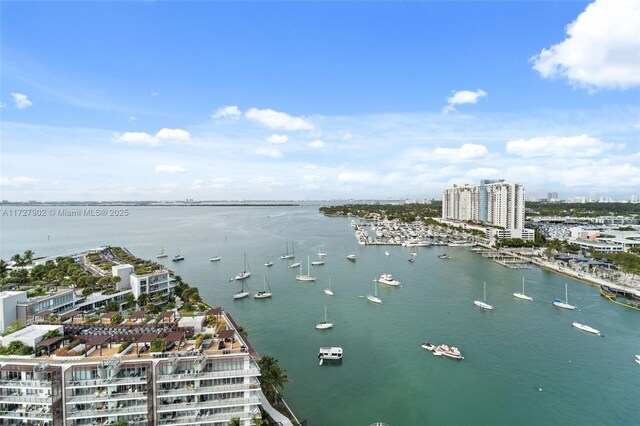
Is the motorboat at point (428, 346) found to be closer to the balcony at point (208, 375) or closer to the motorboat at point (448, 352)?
the motorboat at point (448, 352)

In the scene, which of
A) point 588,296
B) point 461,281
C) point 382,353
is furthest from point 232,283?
point 588,296

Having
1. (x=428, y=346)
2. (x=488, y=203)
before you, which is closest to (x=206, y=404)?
(x=428, y=346)

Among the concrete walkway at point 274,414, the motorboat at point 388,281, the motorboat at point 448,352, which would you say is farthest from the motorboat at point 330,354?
the motorboat at point 388,281

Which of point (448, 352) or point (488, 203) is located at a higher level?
point (488, 203)

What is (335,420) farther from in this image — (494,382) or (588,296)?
(588,296)

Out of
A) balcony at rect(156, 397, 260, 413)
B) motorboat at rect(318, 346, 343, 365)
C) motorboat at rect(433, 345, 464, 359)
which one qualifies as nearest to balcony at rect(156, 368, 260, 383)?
balcony at rect(156, 397, 260, 413)

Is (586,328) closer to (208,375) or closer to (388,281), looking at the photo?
(388,281)
